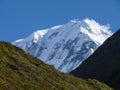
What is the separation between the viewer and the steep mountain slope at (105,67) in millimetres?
149387

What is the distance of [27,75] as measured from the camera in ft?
138

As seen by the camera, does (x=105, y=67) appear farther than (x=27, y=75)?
Yes

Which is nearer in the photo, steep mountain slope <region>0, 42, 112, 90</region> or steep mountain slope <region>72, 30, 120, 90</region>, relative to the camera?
steep mountain slope <region>0, 42, 112, 90</region>

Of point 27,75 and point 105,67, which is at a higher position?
point 105,67

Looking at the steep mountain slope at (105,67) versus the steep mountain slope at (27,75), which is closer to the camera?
the steep mountain slope at (27,75)

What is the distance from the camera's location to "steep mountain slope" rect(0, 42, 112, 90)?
3874 cm

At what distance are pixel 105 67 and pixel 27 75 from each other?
127 m

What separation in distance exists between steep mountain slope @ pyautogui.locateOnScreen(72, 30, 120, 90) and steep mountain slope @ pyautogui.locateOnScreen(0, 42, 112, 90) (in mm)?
82181

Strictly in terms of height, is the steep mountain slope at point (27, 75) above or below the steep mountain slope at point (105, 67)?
below

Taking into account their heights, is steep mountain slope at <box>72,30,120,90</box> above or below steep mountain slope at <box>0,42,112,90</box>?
above

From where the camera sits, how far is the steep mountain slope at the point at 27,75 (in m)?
38.7

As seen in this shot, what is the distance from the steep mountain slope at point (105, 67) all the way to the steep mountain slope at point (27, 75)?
82.2 metres

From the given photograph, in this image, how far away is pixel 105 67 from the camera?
6585 inches

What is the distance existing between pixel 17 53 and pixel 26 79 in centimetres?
713
